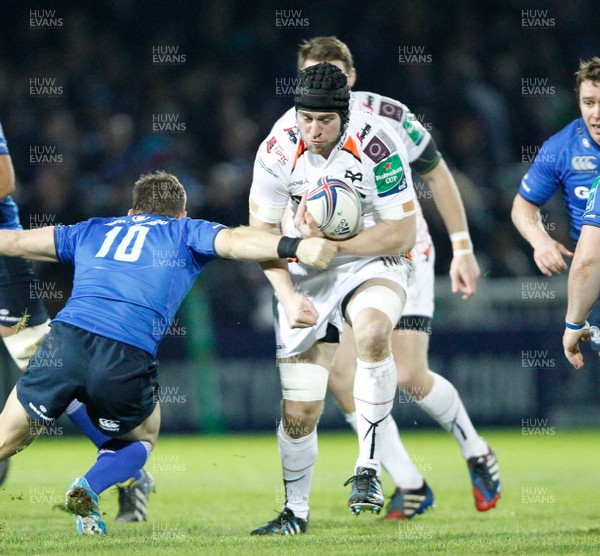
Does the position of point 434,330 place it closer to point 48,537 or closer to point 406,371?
point 406,371

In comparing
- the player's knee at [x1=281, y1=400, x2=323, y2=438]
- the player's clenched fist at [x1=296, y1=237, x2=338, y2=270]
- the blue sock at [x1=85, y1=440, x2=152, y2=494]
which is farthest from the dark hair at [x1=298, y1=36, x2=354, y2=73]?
the blue sock at [x1=85, y1=440, x2=152, y2=494]

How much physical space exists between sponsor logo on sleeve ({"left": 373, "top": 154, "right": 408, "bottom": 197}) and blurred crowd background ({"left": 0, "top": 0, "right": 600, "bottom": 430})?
5.95 m

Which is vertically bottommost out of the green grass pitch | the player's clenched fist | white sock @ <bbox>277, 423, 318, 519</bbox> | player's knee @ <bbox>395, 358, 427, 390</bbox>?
the green grass pitch

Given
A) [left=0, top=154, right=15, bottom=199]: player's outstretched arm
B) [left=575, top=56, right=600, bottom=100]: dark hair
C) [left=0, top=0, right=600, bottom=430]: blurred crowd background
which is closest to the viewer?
[left=575, top=56, right=600, bottom=100]: dark hair

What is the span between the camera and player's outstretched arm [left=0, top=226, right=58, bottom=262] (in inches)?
222

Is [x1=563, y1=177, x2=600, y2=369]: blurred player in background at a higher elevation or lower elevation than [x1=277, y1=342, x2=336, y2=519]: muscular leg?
higher

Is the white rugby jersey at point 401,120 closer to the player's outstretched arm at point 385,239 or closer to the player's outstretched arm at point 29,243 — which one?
the player's outstretched arm at point 385,239

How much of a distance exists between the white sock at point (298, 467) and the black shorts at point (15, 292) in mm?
2011

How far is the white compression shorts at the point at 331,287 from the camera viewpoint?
602cm

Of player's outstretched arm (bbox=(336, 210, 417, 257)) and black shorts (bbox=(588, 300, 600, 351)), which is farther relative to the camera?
black shorts (bbox=(588, 300, 600, 351))

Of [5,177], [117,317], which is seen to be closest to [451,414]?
[117,317]

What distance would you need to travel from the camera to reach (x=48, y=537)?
5484 mm

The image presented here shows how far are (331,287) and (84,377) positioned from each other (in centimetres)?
146

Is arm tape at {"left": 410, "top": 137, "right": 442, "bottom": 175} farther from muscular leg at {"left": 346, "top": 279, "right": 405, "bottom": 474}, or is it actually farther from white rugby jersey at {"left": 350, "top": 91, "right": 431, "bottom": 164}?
muscular leg at {"left": 346, "top": 279, "right": 405, "bottom": 474}
